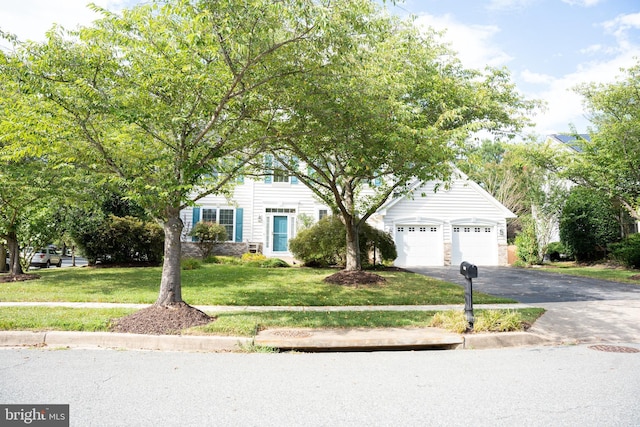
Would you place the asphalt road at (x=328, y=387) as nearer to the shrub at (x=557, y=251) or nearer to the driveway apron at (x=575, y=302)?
the driveway apron at (x=575, y=302)

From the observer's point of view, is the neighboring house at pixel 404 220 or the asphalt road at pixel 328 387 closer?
the asphalt road at pixel 328 387

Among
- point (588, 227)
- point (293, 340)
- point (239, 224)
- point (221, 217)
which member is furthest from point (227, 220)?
point (588, 227)

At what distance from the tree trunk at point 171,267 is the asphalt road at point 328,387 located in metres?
1.69

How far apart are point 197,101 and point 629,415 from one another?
7.12 metres

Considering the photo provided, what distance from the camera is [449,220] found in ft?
76.1

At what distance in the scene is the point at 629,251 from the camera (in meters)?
19.6

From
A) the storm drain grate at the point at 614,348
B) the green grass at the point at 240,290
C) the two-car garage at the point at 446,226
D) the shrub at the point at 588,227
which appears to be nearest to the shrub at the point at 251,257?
the green grass at the point at 240,290

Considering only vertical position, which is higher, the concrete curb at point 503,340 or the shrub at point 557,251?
the shrub at point 557,251

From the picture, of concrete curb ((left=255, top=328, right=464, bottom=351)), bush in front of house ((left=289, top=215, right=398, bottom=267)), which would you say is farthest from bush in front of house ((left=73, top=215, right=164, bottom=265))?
concrete curb ((left=255, top=328, right=464, bottom=351))

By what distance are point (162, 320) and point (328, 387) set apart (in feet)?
12.4

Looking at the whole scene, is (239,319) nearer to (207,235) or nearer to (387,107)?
(387,107)

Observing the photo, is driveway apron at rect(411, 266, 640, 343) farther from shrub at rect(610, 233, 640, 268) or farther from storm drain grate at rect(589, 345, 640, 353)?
shrub at rect(610, 233, 640, 268)

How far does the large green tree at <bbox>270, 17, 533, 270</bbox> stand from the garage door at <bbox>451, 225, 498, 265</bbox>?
909 cm

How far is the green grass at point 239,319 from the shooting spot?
7.05 meters
